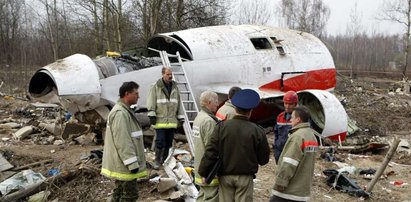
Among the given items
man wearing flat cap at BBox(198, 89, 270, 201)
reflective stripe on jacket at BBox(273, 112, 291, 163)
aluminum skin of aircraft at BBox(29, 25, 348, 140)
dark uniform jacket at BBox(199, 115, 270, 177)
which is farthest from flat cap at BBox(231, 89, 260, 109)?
aluminum skin of aircraft at BBox(29, 25, 348, 140)

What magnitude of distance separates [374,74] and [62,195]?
122 feet

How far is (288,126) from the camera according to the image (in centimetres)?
591

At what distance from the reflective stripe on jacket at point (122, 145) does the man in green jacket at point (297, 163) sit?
1.60 meters

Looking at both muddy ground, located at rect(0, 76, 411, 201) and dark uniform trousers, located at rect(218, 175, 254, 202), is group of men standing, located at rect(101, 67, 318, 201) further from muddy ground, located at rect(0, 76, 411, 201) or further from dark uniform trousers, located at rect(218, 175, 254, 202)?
muddy ground, located at rect(0, 76, 411, 201)

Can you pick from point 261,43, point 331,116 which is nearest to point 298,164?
point 331,116

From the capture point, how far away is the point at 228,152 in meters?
3.97

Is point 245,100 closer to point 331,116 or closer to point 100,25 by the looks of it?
point 331,116

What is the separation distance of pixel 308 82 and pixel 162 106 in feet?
18.7

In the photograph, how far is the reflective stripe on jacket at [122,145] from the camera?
175 inches

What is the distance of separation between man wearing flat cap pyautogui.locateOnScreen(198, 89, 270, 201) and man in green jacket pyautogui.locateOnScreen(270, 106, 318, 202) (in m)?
0.26

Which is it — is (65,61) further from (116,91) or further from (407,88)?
(407,88)

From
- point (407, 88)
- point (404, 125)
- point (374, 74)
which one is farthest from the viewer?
point (374, 74)

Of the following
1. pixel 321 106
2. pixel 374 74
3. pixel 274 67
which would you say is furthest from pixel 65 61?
pixel 374 74

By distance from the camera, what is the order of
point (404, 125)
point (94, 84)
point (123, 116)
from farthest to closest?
point (404, 125) → point (94, 84) → point (123, 116)
